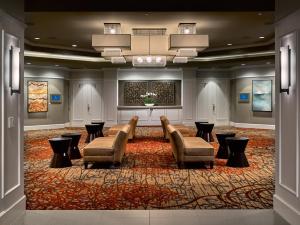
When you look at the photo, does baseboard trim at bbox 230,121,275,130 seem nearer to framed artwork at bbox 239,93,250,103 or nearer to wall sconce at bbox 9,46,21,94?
framed artwork at bbox 239,93,250,103

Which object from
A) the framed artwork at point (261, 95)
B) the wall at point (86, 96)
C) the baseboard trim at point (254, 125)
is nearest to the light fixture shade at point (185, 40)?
the framed artwork at point (261, 95)

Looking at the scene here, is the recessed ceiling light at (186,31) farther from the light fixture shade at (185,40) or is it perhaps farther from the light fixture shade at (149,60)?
the light fixture shade at (149,60)

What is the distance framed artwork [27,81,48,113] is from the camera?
16594mm

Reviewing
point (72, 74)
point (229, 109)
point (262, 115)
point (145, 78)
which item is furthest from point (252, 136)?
point (72, 74)

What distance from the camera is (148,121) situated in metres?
18.8

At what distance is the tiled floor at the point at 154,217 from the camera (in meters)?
4.37

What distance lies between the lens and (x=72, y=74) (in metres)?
18.9

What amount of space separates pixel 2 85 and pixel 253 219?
3338 millimetres

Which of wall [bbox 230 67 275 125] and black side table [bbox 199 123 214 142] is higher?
wall [bbox 230 67 275 125]

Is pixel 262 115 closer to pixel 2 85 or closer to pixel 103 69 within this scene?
pixel 103 69

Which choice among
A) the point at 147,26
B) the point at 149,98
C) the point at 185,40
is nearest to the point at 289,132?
the point at 185,40

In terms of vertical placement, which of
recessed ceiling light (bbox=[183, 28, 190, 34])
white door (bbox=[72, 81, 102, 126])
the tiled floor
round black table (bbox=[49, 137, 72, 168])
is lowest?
the tiled floor

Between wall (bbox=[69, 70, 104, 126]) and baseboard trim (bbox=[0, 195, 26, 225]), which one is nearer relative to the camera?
baseboard trim (bbox=[0, 195, 26, 225])

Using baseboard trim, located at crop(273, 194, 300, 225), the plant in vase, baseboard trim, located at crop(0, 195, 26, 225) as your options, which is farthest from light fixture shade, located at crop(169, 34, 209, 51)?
the plant in vase
